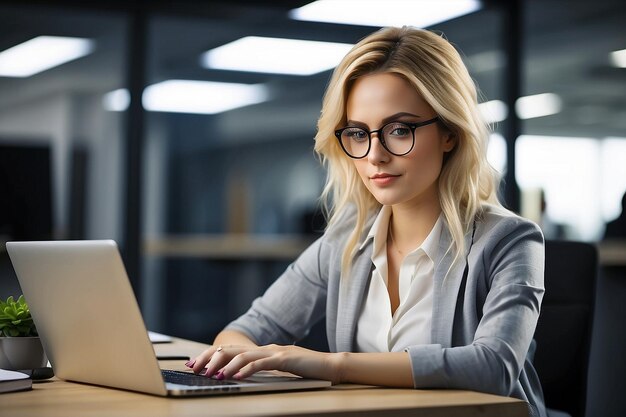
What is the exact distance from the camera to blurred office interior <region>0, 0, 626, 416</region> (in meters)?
4.71

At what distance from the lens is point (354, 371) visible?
1540 mm

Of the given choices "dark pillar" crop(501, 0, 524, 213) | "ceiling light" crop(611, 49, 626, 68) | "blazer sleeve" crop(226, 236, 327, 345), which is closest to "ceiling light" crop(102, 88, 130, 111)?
"dark pillar" crop(501, 0, 524, 213)

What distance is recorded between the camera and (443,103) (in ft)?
6.17

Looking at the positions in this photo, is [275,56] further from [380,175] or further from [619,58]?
[380,175]

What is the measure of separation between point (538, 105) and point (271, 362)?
403cm

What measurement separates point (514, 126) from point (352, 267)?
3.38m

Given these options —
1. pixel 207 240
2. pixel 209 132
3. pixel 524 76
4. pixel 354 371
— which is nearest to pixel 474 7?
pixel 524 76

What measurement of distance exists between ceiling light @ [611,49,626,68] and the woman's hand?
3.96 metres

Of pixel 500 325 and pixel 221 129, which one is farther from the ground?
pixel 221 129

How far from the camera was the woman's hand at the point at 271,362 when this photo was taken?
1.49 m

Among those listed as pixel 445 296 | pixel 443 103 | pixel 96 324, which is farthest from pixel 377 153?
pixel 96 324

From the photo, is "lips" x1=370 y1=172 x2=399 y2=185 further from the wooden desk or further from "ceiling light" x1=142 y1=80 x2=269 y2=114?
"ceiling light" x1=142 y1=80 x2=269 y2=114

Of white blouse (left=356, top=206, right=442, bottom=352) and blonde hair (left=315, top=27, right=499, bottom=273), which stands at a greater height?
blonde hair (left=315, top=27, right=499, bottom=273)

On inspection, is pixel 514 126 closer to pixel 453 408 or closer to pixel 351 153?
pixel 351 153
